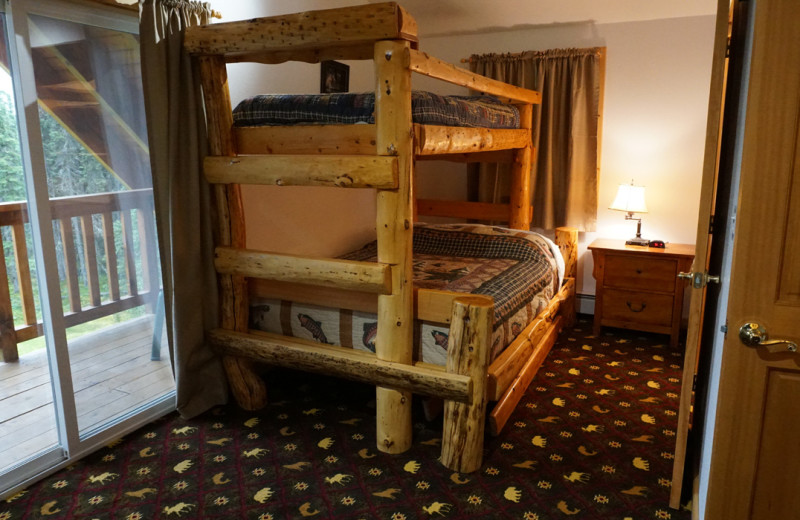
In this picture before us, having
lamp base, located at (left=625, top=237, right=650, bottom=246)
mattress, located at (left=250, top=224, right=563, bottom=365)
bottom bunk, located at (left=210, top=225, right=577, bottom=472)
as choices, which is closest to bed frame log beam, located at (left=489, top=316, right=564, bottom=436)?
A: bottom bunk, located at (left=210, top=225, right=577, bottom=472)

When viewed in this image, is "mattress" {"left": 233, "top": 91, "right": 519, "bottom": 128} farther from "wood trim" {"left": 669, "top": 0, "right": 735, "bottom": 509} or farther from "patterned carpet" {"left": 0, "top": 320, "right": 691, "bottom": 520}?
"patterned carpet" {"left": 0, "top": 320, "right": 691, "bottom": 520}

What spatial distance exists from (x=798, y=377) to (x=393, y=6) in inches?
65.7

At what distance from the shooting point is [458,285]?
3.04 m

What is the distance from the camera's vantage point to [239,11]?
9.90ft

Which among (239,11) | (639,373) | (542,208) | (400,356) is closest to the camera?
(400,356)

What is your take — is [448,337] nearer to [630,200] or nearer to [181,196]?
[181,196]

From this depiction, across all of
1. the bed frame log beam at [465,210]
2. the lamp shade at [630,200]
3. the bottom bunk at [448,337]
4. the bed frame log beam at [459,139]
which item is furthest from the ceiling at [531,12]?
the bottom bunk at [448,337]

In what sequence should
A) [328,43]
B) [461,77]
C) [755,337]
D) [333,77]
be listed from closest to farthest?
[755,337] < [328,43] < [461,77] < [333,77]

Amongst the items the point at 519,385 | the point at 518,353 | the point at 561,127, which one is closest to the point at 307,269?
the point at 518,353

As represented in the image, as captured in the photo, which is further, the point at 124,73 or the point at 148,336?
the point at 148,336

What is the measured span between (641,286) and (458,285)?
4.99 ft

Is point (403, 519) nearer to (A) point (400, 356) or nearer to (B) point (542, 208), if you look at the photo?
(A) point (400, 356)

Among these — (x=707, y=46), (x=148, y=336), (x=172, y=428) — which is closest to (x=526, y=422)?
(x=172, y=428)

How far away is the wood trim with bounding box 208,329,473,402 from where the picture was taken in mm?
2352
